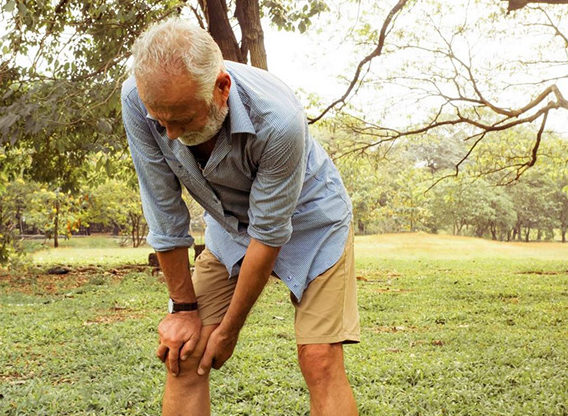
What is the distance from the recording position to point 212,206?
2.29 m

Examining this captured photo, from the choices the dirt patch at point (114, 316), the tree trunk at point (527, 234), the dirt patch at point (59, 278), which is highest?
the tree trunk at point (527, 234)

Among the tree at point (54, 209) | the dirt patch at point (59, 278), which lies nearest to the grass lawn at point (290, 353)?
the dirt patch at point (59, 278)

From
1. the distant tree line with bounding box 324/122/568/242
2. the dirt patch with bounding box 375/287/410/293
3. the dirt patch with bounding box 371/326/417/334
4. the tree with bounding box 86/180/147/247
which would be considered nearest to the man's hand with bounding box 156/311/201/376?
the dirt patch with bounding box 371/326/417/334

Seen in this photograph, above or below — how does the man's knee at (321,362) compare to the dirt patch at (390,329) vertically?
above

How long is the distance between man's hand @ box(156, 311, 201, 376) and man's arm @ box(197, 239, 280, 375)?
0.07 metres

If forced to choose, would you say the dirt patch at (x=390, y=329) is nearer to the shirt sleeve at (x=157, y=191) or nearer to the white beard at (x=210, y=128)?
the shirt sleeve at (x=157, y=191)

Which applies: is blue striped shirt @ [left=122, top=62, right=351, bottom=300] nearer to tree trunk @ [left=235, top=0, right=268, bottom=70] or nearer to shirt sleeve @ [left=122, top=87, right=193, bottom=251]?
shirt sleeve @ [left=122, top=87, right=193, bottom=251]

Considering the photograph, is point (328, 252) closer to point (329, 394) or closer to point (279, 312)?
point (329, 394)

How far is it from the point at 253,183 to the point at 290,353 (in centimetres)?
317

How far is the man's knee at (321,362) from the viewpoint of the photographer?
2.17 metres

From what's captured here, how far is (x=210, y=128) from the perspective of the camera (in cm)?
191

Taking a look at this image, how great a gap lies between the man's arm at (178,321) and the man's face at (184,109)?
1.70ft

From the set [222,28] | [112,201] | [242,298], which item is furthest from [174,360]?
[112,201]

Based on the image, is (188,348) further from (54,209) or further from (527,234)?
(527,234)
